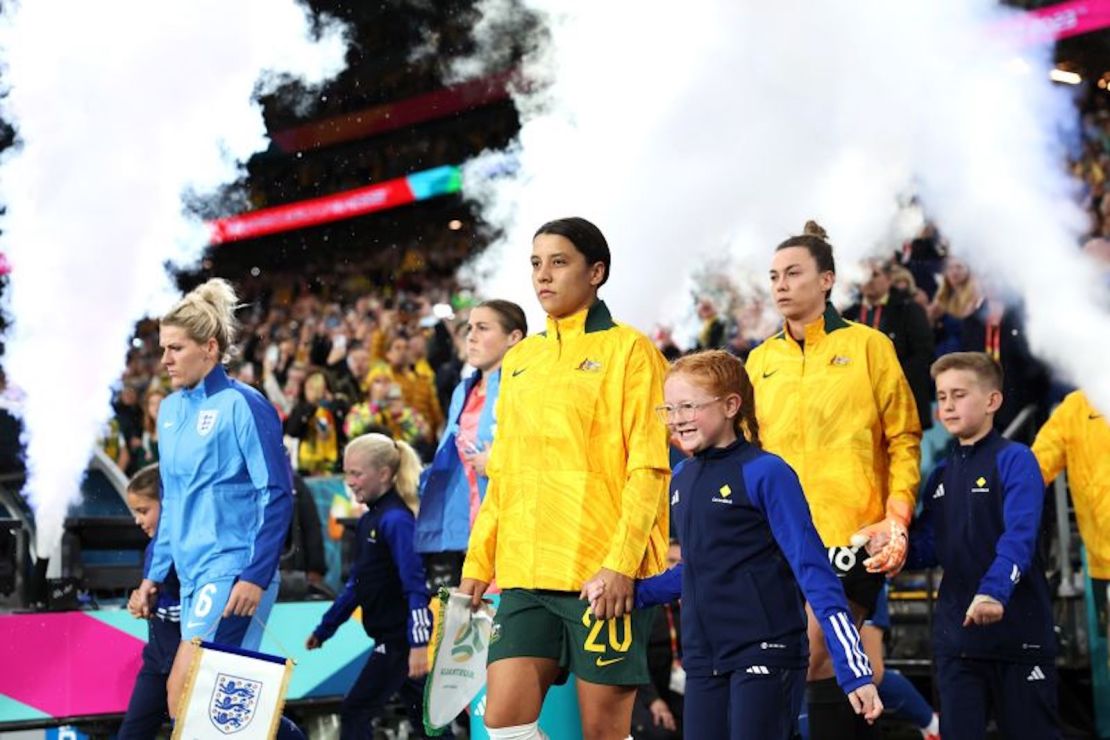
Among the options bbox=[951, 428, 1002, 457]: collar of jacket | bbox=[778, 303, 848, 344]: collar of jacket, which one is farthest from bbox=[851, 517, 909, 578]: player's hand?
bbox=[778, 303, 848, 344]: collar of jacket

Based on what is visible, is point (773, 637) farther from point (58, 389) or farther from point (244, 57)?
point (244, 57)

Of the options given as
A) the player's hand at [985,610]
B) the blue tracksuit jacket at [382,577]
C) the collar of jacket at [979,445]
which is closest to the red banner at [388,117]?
the blue tracksuit jacket at [382,577]

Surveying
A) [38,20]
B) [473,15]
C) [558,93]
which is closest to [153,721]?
[38,20]

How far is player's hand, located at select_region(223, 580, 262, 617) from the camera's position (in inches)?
247

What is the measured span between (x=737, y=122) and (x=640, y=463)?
6012 millimetres

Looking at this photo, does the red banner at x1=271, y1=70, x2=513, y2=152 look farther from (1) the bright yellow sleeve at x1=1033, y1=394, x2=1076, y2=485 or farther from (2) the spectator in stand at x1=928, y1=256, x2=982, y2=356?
(1) the bright yellow sleeve at x1=1033, y1=394, x2=1076, y2=485

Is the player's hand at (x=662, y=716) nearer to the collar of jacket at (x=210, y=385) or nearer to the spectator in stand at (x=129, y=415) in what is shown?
the collar of jacket at (x=210, y=385)

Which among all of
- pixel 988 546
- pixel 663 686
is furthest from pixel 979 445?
pixel 663 686

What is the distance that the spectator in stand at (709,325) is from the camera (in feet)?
41.9

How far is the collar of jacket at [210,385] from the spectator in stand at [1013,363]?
5266 mm

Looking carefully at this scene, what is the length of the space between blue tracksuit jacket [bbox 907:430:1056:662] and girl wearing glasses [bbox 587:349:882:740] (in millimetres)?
1492

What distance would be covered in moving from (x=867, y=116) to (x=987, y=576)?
214 inches

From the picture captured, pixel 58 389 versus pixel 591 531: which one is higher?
pixel 58 389

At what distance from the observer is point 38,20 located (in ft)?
30.3
